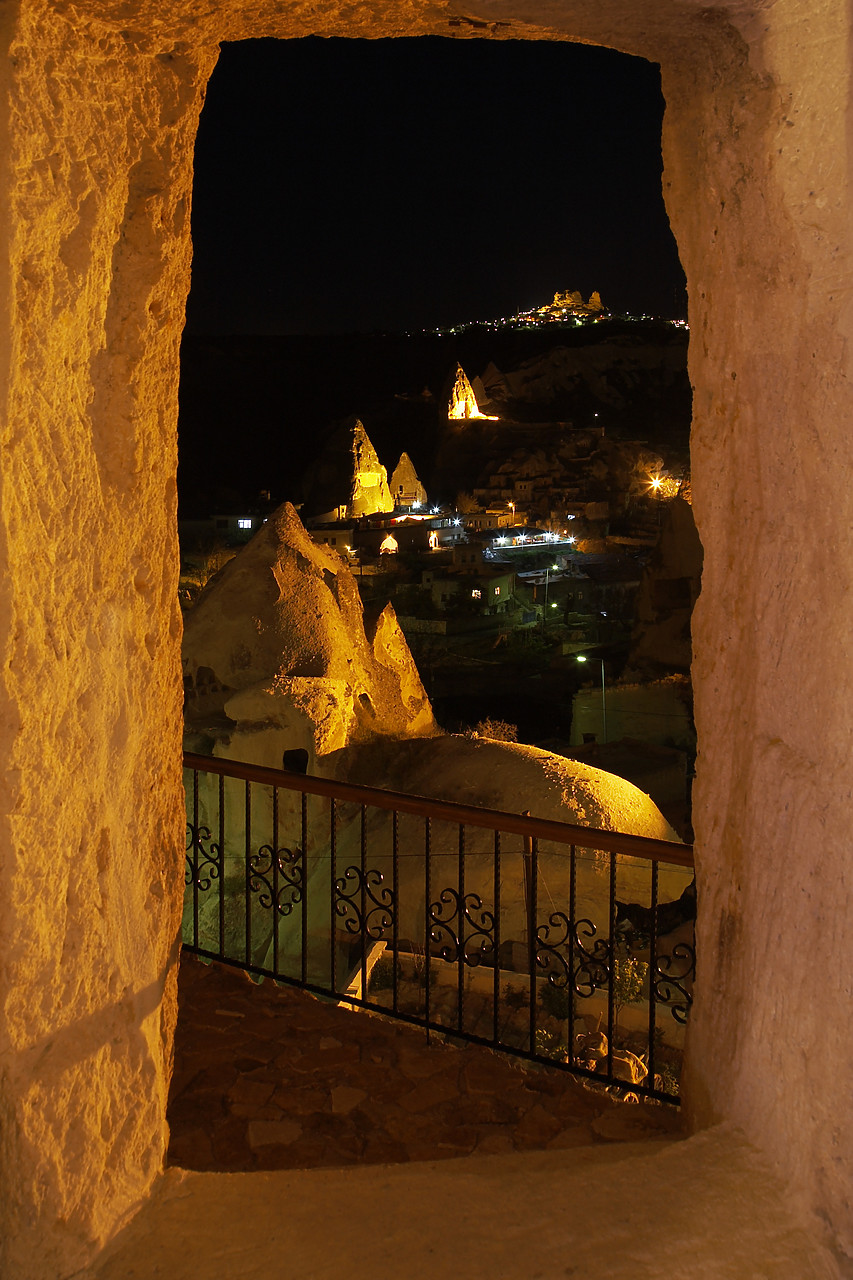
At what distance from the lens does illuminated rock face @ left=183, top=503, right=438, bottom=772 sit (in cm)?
980

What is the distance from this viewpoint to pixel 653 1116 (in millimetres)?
3031

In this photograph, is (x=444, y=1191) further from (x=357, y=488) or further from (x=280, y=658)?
(x=357, y=488)

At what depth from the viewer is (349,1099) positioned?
3.19 m

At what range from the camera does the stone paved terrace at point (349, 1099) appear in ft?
9.61

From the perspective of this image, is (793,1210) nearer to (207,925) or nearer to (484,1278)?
(484,1278)

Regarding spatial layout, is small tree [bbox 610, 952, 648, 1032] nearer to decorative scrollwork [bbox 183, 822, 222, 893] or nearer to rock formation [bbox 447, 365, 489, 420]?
decorative scrollwork [bbox 183, 822, 222, 893]

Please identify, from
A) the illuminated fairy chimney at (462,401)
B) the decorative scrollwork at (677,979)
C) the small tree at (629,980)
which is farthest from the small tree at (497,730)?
the illuminated fairy chimney at (462,401)

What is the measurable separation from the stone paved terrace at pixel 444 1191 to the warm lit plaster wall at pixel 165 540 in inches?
5.3

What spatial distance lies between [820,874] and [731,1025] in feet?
1.98

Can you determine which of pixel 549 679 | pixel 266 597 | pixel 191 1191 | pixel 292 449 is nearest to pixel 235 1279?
pixel 191 1191

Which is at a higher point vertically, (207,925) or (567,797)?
(567,797)

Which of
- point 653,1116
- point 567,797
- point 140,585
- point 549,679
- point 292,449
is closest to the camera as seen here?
point 140,585

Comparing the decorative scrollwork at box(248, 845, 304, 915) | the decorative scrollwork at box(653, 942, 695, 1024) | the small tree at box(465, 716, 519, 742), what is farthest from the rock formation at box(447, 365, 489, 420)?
the decorative scrollwork at box(653, 942, 695, 1024)

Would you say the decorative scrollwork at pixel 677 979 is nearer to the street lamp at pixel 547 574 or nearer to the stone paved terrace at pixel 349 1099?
the stone paved terrace at pixel 349 1099
